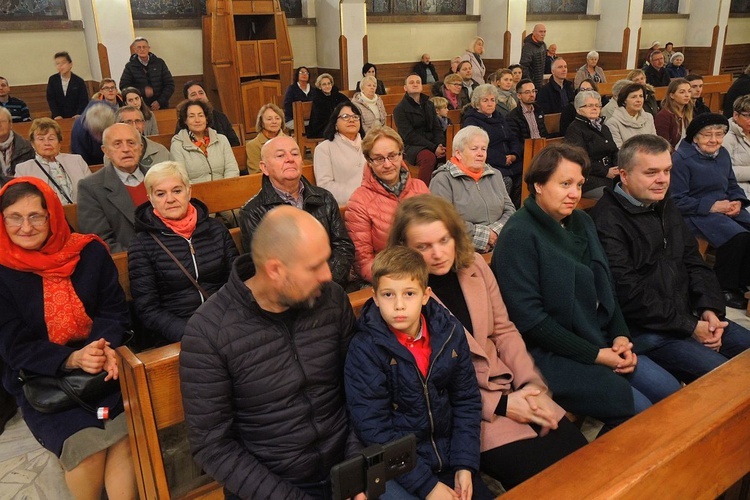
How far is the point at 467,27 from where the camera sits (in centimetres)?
1237

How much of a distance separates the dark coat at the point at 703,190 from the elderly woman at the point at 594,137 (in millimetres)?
807

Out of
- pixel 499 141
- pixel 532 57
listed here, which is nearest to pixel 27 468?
pixel 499 141

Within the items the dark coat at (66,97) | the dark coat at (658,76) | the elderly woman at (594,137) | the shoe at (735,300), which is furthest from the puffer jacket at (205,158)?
the dark coat at (658,76)

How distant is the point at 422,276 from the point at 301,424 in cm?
54

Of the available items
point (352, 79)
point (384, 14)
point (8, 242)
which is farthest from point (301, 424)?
point (384, 14)

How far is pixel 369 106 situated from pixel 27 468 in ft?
15.4

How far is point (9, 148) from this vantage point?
13.9 ft

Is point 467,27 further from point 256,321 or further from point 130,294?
point 256,321

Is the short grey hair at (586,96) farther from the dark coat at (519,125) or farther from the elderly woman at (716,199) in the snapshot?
the elderly woman at (716,199)

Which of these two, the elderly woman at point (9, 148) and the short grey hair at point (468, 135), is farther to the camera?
the elderly woman at point (9, 148)

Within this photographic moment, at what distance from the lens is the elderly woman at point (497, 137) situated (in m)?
5.18

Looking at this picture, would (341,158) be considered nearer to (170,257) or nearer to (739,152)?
(170,257)

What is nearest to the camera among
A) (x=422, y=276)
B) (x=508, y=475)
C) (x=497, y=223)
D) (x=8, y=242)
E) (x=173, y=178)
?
(x=422, y=276)

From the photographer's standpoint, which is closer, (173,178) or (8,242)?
(8,242)
